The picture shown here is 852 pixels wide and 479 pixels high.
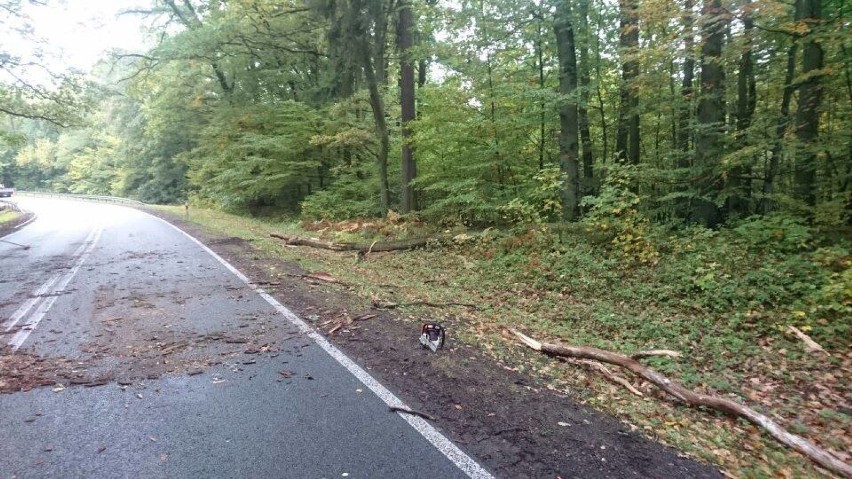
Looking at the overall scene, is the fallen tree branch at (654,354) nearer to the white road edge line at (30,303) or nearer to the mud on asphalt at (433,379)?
the mud on asphalt at (433,379)

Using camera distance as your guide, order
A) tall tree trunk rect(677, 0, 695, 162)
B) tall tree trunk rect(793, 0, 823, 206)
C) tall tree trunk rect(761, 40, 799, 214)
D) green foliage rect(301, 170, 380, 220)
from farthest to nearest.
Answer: green foliage rect(301, 170, 380, 220) → tall tree trunk rect(761, 40, 799, 214) → tall tree trunk rect(677, 0, 695, 162) → tall tree trunk rect(793, 0, 823, 206)

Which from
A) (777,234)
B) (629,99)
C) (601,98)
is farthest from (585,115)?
(777,234)

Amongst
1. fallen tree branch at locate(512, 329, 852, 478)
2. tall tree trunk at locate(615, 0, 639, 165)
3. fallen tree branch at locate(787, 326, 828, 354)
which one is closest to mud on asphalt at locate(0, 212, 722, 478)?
fallen tree branch at locate(512, 329, 852, 478)

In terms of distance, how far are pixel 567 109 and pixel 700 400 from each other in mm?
8451

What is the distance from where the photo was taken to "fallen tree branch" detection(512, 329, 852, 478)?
343 cm

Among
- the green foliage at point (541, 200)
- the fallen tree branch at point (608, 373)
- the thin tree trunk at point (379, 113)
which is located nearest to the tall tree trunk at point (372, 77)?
the thin tree trunk at point (379, 113)

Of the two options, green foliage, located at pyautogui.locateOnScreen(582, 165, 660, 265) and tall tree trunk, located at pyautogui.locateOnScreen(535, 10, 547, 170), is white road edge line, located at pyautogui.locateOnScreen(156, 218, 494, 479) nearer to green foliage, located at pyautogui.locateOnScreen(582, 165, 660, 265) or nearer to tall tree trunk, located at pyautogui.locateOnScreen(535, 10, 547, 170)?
green foliage, located at pyautogui.locateOnScreen(582, 165, 660, 265)

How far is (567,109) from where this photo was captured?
11266mm

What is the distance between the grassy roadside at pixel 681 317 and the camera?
4.00m

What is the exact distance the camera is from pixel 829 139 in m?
8.55

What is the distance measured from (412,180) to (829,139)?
10078 millimetres

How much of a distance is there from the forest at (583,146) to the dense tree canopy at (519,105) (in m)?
0.08

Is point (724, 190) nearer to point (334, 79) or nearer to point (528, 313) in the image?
point (528, 313)

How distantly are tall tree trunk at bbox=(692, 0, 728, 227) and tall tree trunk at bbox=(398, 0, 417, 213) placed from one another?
7895 mm
